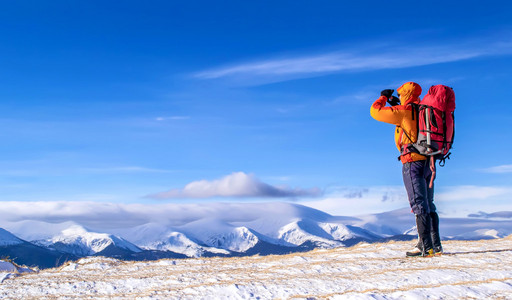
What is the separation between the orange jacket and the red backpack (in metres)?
Result: 0.16

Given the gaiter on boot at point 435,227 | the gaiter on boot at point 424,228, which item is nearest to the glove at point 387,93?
the gaiter on boot at point 424,228

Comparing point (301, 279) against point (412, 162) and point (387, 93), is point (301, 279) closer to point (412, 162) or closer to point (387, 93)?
point (412, 162)

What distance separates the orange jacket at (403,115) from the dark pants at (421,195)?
26 centimetres

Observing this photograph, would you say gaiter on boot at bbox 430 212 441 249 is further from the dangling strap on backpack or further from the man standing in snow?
the dangling strap on backpack

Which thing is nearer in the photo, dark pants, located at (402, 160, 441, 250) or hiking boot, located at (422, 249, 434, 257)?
dark pants, located at (402, 160, 441, 250)

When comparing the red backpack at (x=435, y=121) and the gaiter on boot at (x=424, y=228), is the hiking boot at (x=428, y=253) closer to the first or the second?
the gaiter on boot at (x=424, y=228)

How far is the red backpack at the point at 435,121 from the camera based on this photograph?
447 inches

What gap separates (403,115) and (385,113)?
507 millimetres

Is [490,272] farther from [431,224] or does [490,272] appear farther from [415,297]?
[415,297]

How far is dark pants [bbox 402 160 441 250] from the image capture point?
11.7m

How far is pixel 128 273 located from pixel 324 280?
554 cm

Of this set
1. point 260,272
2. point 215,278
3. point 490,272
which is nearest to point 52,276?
point 215,278

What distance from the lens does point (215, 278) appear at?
406 inches

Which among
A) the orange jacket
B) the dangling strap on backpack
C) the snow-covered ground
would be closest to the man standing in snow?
the orange jacket
